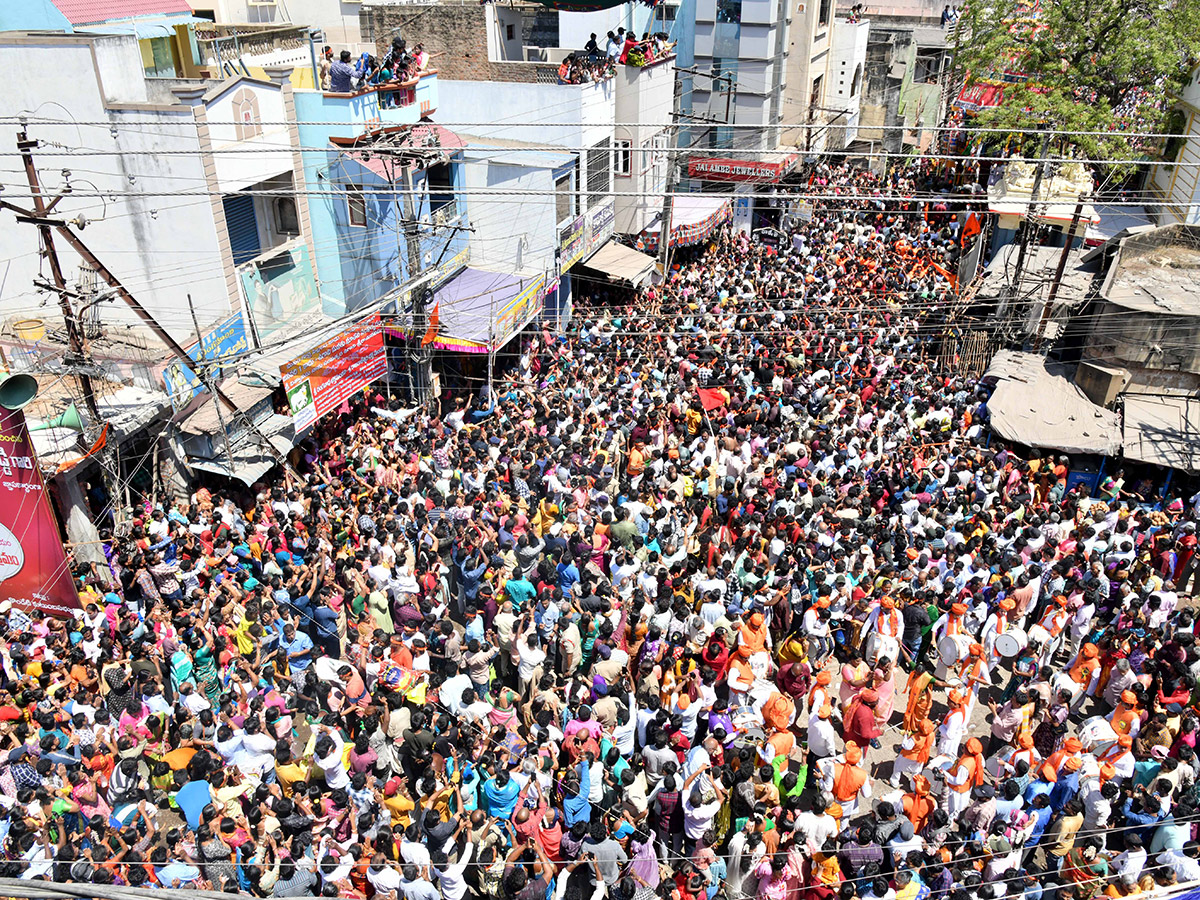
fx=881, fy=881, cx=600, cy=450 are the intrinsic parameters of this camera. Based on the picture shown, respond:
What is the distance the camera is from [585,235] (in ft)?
69.1

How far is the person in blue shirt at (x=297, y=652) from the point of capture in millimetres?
8555

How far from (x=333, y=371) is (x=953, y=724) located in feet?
33.1

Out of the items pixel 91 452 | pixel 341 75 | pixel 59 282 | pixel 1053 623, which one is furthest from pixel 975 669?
pixel 341 75

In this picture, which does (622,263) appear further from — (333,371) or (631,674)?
(631,674)

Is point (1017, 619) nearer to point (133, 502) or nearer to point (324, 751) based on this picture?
point (324, 751)

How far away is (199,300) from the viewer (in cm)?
1454

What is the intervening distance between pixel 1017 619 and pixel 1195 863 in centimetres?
330

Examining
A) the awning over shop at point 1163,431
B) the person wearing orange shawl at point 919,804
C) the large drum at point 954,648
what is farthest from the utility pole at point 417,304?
the awning over shop at point 1163,431

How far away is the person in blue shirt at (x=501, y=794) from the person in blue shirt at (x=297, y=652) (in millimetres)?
2587

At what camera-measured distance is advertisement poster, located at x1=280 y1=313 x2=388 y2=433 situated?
12.9 m

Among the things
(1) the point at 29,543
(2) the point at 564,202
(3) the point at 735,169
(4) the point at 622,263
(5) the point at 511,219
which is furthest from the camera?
(3) the point at 735,169

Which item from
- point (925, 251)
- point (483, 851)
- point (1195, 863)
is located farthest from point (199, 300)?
point (925, 251)

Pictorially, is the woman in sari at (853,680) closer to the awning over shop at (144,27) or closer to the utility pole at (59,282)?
the utility pole at (59,282)

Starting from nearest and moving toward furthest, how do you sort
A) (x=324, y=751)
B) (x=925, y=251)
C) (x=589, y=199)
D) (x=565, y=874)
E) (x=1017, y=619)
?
(x=565, y=874)
(x=324, y=751)
(x=1017, y=619)
(x=589, y=199)
(x=925, y=251)
